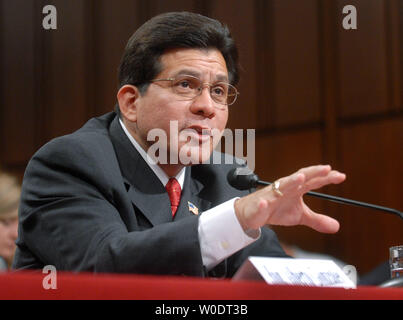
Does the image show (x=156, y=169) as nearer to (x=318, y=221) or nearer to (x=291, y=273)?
(x=318, y=221)

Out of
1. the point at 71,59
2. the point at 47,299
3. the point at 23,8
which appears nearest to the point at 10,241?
the point at 71,59

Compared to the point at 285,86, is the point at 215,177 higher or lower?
lower

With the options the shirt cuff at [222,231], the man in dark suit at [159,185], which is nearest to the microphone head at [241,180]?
the man in dark suit at [159,185]

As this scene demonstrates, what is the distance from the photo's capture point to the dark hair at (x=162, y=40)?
158 centimetres

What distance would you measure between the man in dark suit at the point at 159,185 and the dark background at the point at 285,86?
1.65 m

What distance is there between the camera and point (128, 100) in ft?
5.40

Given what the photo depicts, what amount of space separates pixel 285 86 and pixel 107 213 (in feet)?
7.60

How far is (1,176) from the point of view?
3.64m

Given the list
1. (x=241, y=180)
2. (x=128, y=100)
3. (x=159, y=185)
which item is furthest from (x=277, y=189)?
(x=128, y=100)

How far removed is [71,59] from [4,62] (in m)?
0.43

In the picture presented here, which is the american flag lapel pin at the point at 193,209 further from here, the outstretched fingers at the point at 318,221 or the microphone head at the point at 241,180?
the outstretched fingers at the point at 318,221

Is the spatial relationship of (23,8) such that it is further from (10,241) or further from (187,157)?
(187,157)

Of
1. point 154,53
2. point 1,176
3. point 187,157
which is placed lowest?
point 1,176

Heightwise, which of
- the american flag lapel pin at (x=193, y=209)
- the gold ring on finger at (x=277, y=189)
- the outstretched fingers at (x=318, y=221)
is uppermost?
the gold ring on finger at (x=277, y=189)
